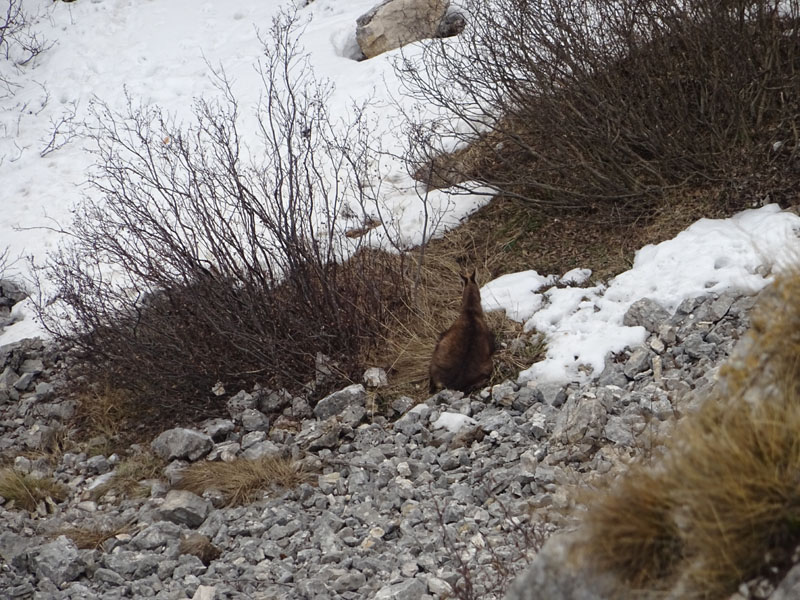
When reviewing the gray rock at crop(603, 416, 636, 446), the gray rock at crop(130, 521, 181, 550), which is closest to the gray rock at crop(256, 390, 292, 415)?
the gray rock at crop(130, 521, 181, 550)

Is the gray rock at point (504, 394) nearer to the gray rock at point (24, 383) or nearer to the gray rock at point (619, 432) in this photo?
the gray rock at point (619, 432)

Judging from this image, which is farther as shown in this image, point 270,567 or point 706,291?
point 706,291

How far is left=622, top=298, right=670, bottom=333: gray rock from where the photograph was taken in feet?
20.6

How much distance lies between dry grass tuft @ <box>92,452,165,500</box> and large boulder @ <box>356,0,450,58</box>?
816 centimetres

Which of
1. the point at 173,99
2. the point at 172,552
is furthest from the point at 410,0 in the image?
the point at 172,552

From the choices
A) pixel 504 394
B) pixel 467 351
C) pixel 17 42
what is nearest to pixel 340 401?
pixel 467 351

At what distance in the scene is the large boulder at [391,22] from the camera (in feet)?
41.5

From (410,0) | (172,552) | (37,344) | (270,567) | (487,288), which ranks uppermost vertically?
(410,0)

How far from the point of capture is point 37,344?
937cm

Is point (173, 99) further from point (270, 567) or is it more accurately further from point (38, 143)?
point (270, 567)

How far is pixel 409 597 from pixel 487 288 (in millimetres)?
4313

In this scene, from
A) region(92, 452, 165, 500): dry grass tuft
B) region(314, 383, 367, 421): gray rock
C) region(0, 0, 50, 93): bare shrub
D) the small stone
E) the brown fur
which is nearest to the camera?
the small stone

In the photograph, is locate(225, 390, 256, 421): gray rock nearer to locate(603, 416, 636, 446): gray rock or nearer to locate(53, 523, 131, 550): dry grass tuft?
locate(53, 523, 131, 550): dry grass tuft

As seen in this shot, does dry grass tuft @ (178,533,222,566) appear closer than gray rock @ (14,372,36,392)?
Yes
